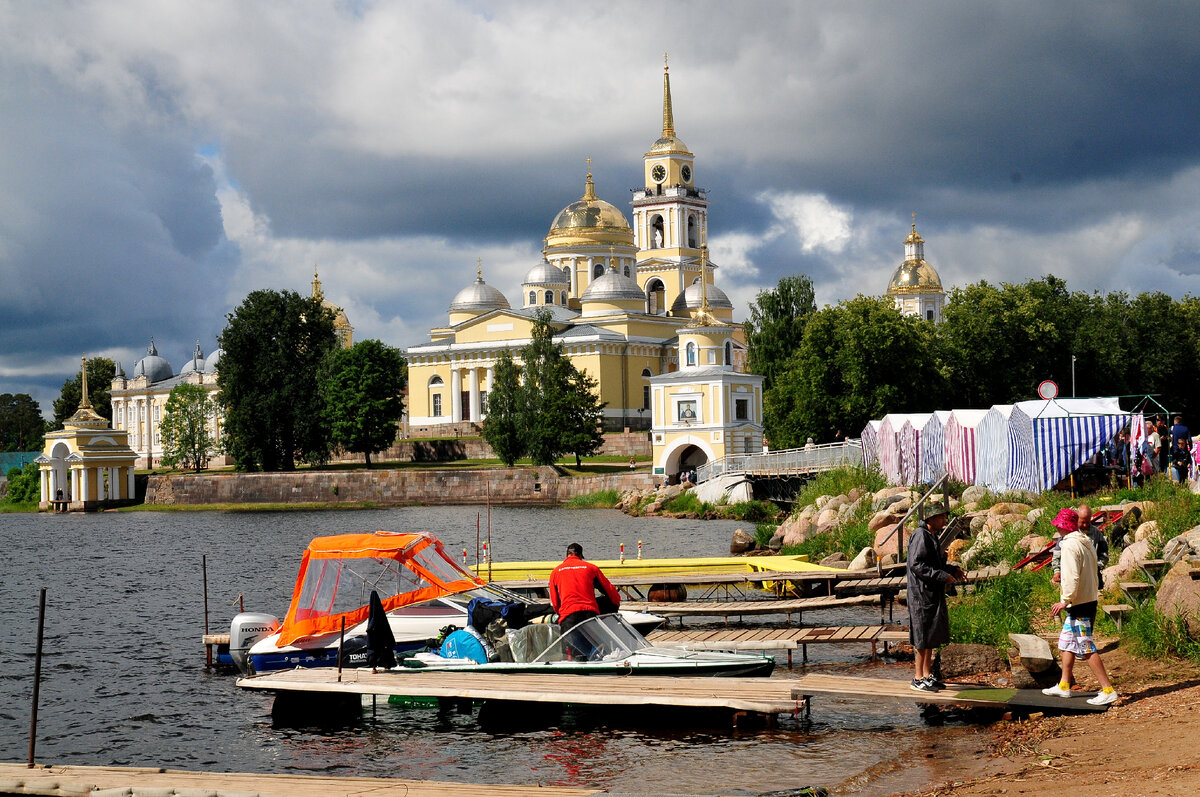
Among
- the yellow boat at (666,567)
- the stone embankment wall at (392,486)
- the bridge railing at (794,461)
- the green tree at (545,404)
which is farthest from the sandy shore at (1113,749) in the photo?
the green tree at (545,404)

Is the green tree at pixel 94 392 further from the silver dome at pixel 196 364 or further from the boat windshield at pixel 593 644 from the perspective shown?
the boat windshield at pixel 593 644

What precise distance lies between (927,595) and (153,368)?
473ft

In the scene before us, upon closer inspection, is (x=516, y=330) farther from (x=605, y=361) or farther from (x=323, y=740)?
(x=323, y=740)

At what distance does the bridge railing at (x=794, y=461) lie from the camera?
1945 inches

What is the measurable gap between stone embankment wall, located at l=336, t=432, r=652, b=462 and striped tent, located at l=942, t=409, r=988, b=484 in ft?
155

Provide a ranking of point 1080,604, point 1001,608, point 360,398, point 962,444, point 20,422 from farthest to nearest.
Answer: point 20,422, point 360,398, point 962,444, point 1001,608, point 1080,604

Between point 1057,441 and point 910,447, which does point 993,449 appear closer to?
point 1057,441

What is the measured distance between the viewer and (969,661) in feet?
53.9

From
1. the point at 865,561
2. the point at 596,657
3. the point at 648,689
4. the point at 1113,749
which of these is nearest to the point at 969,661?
the point at 648,689

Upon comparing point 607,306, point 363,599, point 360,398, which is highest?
point 607,306

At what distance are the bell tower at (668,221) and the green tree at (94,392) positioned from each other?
62.8 m

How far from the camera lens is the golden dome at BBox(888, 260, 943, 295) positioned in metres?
136

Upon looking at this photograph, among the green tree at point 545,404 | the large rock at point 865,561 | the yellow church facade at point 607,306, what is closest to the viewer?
the large rock at point 865,561

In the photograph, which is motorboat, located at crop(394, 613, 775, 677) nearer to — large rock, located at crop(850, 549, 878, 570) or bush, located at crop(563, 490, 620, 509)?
large rock, located at crop(850, 549, 878, 570)
